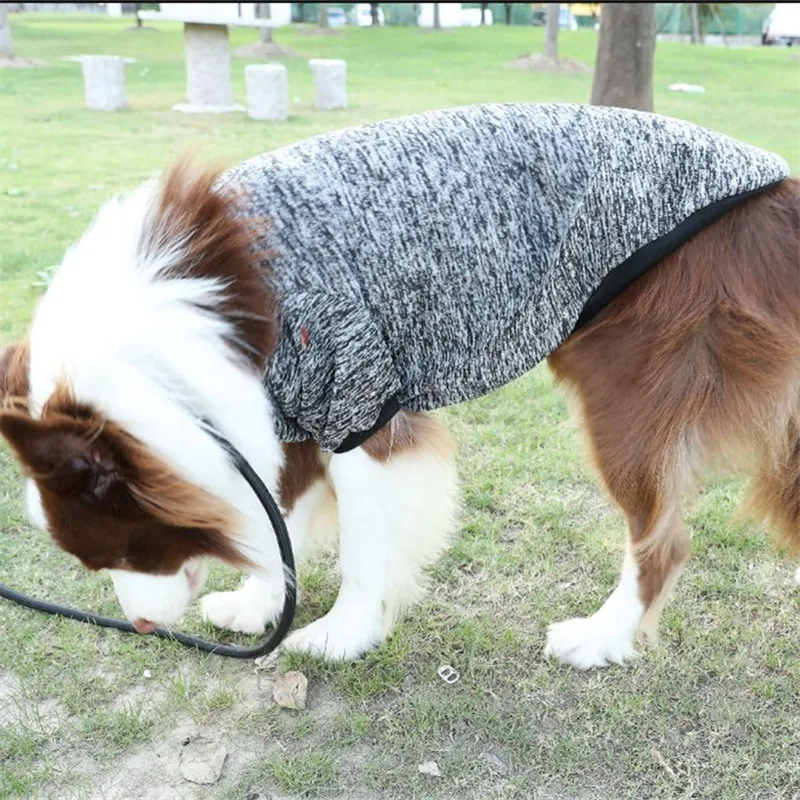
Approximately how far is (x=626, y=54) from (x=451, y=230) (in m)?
6.36

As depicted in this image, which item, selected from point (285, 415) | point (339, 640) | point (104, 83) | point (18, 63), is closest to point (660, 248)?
point (285, 415)

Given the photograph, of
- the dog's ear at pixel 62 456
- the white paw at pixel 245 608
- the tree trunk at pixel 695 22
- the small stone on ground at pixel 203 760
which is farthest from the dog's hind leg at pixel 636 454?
the tree trunk at pixel 695 22

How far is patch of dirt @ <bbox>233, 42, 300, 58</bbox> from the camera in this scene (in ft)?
66.5

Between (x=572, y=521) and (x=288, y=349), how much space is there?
58.3 inches

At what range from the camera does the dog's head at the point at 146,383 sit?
5.53 feet

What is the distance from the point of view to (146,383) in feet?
5.72

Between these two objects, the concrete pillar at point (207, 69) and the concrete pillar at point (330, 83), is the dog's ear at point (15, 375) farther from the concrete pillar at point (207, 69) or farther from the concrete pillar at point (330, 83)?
the concrete pillar at point (330, 83)

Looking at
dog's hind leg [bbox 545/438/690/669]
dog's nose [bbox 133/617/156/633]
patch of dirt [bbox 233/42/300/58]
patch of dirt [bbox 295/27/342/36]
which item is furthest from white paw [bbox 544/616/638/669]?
patch of dirt [bbox 295/27/342/36]

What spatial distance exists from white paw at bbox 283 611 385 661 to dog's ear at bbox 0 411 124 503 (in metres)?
0.95

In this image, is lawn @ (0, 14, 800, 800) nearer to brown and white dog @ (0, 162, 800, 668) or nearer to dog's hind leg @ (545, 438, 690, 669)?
dog's hind leg @ (545, 438, 690, 669)

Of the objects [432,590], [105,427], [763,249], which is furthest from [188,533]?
[763,249]

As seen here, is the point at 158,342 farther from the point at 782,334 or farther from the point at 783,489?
the point at 783,489

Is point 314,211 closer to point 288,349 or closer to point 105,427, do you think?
point 288,349

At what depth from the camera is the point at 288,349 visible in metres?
2.02
